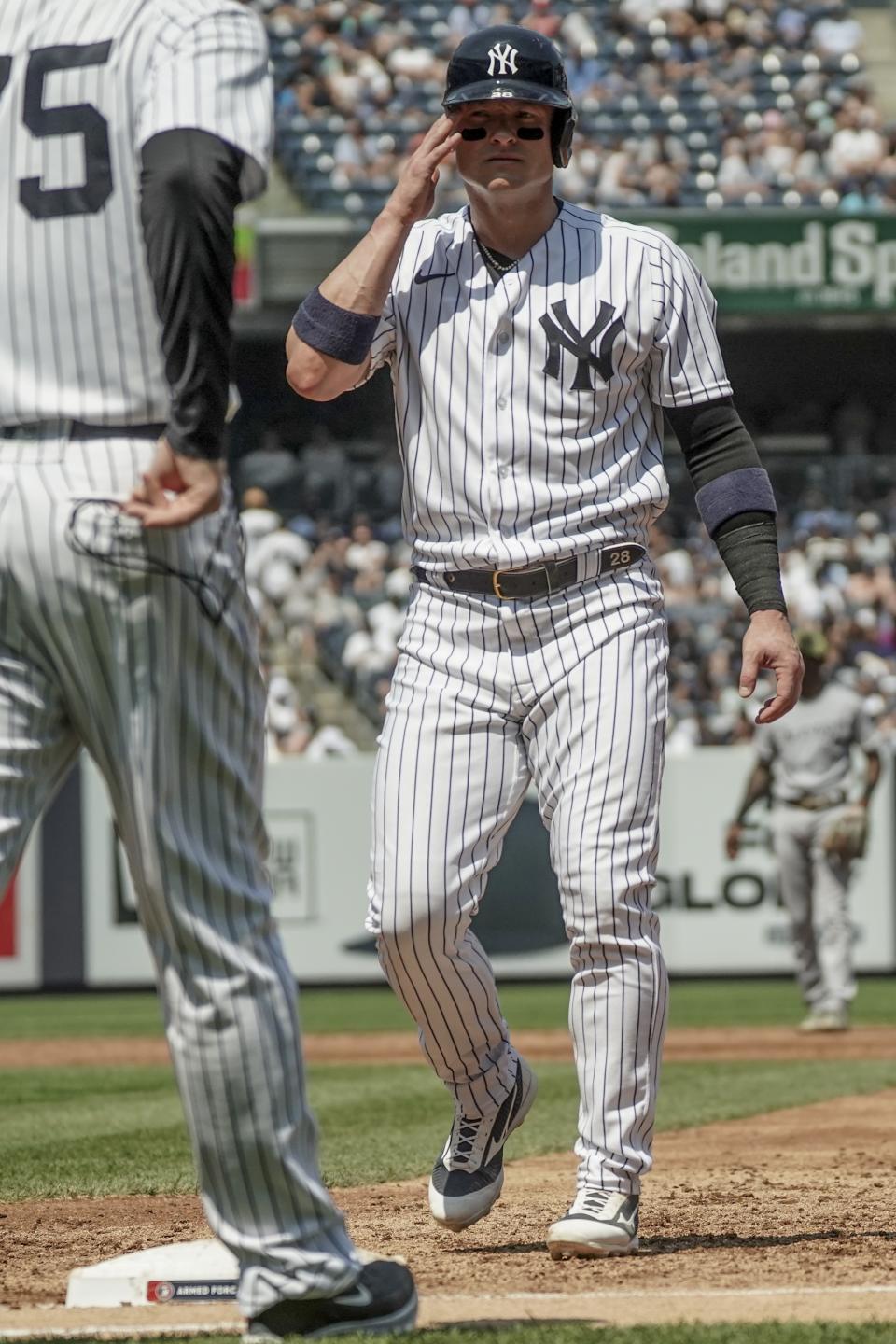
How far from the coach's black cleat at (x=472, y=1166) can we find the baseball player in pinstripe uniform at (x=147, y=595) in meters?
1.32

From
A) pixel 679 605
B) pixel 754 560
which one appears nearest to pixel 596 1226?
pixel 754 560

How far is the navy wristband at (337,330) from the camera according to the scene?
12.4ft

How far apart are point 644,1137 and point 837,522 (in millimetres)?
17248

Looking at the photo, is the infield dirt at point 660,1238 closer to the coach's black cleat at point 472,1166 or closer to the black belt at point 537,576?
the coach's black cleat at point 472,1166

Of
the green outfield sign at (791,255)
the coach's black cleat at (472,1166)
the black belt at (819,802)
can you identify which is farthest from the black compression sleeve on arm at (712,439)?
the green outfield sign at (791,255)

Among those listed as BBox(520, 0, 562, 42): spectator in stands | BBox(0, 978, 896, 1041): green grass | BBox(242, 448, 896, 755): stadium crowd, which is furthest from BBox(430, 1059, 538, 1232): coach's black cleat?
BBox(520, 0, 562, 42): spectator in stands

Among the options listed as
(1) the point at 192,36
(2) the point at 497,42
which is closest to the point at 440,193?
(2) the point at 497,42

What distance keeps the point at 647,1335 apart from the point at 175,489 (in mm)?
1311

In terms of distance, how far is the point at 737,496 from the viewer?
161 inches

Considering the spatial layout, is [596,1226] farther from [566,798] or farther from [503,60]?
[503,60]

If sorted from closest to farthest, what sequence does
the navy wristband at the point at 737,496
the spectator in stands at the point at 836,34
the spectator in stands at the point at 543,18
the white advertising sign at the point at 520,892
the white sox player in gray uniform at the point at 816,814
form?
the navy wristband at the point at 737,496 → the white sox player in gray uniform at the point at 816,814 → the white advertising sign at the point at 520,892 → the spectator in stands at the point at 543,18 → the spectator in stands at the point at 836,34

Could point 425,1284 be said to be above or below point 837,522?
below

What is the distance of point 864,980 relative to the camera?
16422 mm

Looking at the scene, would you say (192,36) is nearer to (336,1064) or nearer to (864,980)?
(336,1064)
